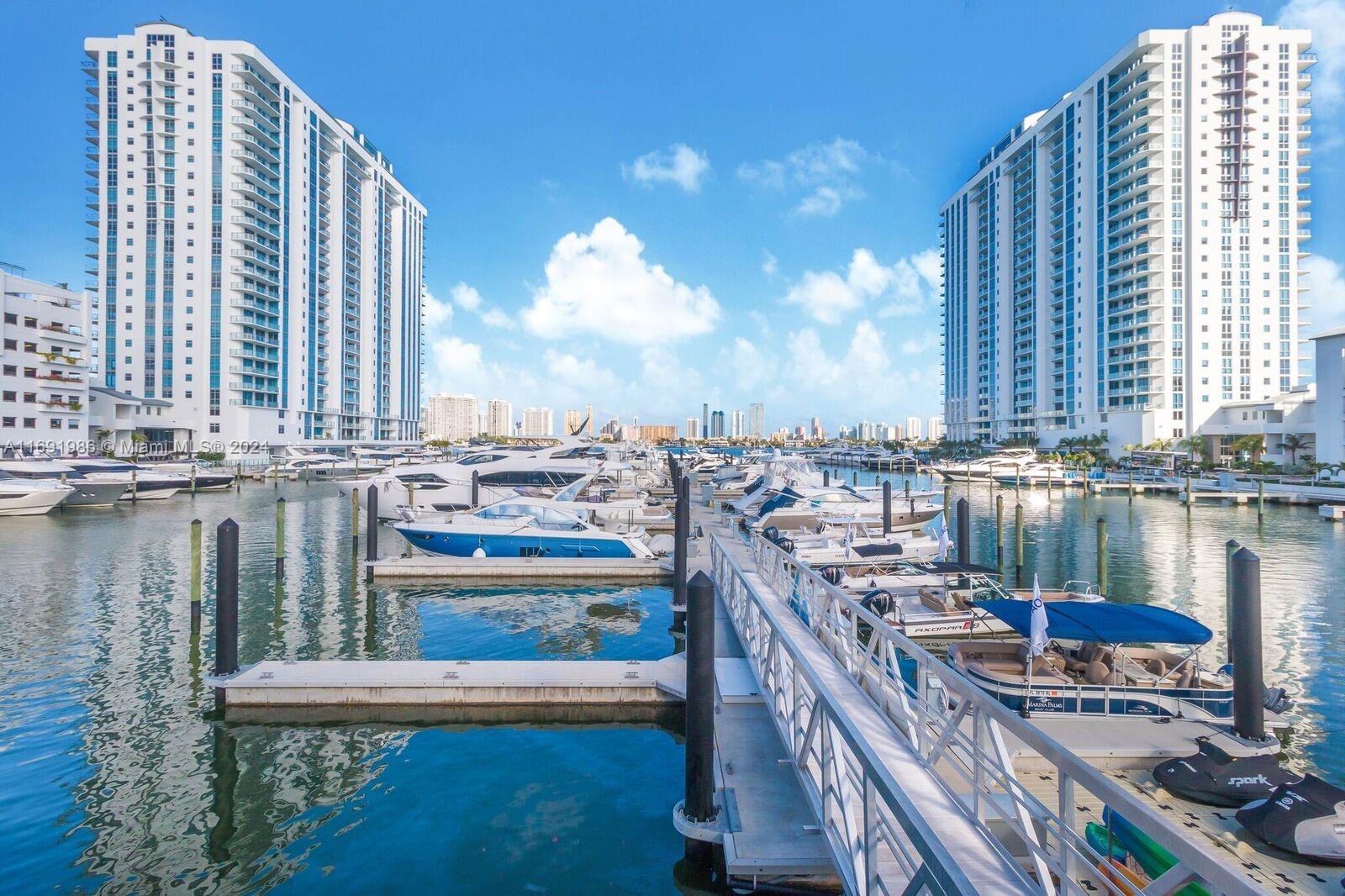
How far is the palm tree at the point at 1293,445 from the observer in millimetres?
67938

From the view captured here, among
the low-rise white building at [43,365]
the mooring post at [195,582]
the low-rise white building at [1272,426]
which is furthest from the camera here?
the low-rise white building at [1272,426]

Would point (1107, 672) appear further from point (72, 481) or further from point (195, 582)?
point (72, 481)

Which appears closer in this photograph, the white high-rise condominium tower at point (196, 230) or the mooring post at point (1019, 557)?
the mooring post at point (1019, 557)

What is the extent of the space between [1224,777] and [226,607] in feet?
52.6

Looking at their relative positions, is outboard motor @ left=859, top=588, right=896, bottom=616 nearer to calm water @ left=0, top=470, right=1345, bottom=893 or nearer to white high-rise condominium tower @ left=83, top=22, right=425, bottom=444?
calm water @ left=0, top=470, right=1345, bottom=893

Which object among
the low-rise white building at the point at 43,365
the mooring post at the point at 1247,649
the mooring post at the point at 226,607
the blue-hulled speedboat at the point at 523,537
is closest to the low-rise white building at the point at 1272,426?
the blue-hulled speedboat at the point at 523,537

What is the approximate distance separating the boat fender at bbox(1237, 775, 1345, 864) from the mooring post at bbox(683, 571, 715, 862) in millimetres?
6146

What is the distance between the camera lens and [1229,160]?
83.4m

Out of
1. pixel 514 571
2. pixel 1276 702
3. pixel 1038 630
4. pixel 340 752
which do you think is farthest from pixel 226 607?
pixel 1276 702

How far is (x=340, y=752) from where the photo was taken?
11.4 m

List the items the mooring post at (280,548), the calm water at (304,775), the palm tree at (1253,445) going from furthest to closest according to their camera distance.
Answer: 1. the palm tree at (1253,445)
2. the mooring post at (280,548)
3. the calm water at (304,775)

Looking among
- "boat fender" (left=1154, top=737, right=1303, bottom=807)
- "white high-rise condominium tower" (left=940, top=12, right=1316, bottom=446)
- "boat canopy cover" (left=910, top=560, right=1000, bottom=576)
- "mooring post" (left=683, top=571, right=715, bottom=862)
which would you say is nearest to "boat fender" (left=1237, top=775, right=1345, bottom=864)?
"boat fender" (left=1154, top=737, right=1303, bottom=807)

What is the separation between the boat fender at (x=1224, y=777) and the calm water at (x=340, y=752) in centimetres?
340

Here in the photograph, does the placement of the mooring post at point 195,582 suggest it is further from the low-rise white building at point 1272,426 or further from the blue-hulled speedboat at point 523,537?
the low-rise white building at point 1272,426
